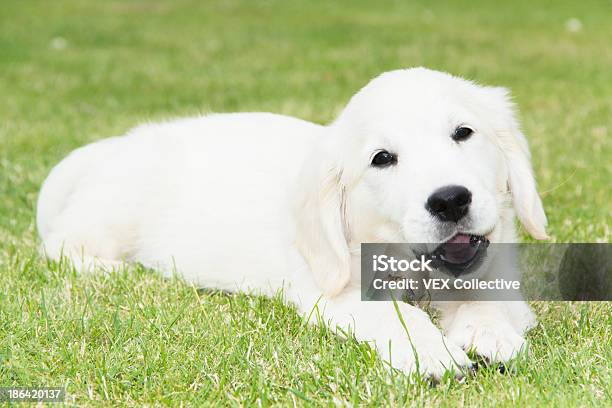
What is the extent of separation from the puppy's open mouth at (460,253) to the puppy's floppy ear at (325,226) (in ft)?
1.24

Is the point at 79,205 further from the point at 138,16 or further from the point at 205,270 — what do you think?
the point at 138,16

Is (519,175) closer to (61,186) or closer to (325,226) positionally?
(325,226)

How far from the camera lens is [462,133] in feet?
10.4

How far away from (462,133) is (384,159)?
0.30 metres

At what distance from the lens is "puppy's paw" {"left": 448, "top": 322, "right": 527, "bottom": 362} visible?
277 cm

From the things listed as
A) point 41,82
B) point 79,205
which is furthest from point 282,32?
point 79,205

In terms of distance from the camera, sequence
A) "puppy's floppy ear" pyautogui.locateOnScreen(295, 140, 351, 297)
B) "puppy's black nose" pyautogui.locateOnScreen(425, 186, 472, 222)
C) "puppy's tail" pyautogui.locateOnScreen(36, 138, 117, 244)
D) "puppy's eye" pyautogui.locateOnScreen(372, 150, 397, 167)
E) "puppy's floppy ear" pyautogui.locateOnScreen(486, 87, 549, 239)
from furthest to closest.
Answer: "puppy's tail" pyautogui.locateOnScreen(36, 138, 117, 244) → "puppy's floppy ear" pyautogui.locateOnScreen(486, 87, 549, 239) → "puppy's floppy ear" pyautogui.locateOnScreen(295, 140, 351, 297) → "puppy's eye" pyautogui.locateOnScreen(372, 150, 397, 167) → "puppy's black nose" pyautogui.locateOnScreen(425, 186, 472, 222)

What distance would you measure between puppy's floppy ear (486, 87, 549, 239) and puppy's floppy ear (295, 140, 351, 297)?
0.65m

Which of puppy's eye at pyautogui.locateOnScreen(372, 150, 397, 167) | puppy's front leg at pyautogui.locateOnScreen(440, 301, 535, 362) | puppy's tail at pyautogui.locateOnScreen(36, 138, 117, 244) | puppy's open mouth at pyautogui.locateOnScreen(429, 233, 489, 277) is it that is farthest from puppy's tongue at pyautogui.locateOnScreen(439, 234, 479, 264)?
puppy's tail at pyautogui.locateOnScreen(36, 138, 117, 244)

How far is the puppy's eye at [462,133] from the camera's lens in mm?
3146

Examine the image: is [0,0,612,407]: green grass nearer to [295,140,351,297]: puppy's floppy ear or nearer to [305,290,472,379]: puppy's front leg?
[305,290,472,379]: puppy's front leg

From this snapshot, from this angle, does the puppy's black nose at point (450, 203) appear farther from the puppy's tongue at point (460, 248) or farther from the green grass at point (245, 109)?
→ the green grass at point (245, 109)

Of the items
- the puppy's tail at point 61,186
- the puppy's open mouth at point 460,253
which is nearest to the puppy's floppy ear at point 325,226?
the puppy's open mouth at point 460,253

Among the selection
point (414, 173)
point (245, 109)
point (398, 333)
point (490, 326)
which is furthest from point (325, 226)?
point (245, 109)
